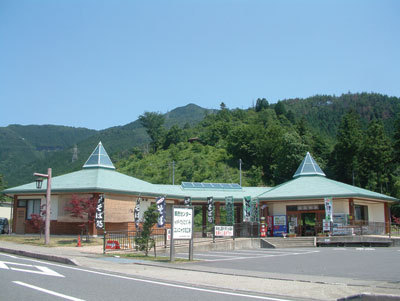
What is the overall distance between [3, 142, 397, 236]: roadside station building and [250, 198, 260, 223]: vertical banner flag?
0.73m

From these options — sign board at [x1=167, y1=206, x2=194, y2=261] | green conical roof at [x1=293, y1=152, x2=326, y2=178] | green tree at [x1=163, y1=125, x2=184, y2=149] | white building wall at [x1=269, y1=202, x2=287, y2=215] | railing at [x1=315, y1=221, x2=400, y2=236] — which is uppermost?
green tree at [x1=163, y1=125, x2=184, y2=149]

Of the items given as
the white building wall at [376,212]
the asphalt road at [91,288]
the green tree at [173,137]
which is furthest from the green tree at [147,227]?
the green tree at [173,137]

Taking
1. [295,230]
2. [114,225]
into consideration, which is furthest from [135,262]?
[295,230]

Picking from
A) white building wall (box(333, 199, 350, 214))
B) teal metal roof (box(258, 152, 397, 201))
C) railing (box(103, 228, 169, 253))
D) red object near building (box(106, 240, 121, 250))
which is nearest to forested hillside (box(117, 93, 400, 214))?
teal metal roof (box(258, 152, 397, 201))

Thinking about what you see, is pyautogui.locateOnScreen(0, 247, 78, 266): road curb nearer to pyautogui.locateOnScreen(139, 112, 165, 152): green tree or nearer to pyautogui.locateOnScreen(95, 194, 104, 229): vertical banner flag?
pyautogui.locateOnScreen(95, 194, 104, 229): vertical banner flag

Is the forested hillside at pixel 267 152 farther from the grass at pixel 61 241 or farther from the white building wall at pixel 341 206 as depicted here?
the grass at pixel 61 241

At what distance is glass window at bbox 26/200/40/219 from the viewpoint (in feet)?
103

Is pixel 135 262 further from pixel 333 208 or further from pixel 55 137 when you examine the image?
pixel 55 137

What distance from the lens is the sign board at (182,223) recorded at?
53.9 ft

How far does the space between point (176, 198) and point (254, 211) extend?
6455 mm

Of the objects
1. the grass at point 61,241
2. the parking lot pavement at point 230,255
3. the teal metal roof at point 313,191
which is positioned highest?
the teal metal roof at point 313,191

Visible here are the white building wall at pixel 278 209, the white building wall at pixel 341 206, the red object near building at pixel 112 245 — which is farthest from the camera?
the white building wall at pixel 278 209

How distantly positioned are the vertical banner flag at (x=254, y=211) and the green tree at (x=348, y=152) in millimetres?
30345

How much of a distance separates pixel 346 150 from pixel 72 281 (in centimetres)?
5630
